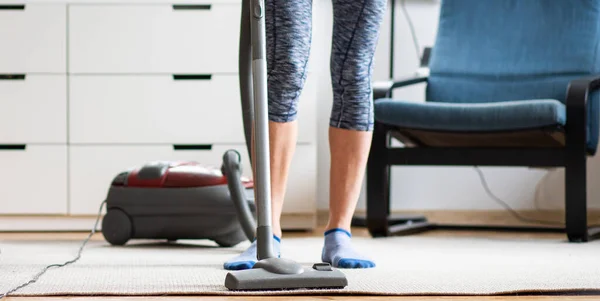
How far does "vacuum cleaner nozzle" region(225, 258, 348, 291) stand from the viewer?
4.16ft

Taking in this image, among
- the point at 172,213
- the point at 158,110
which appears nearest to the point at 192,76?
the point at 158,110

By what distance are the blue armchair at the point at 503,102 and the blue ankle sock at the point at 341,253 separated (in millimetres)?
844

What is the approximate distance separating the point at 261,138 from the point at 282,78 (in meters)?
0.28

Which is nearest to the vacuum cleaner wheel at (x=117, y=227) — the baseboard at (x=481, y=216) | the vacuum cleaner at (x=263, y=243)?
the vacuum cleaner at (x=263, y=243)

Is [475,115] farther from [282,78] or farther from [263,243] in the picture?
[263,243]

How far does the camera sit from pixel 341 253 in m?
1.60

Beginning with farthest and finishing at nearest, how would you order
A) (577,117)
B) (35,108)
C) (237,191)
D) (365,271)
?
→ (35,108) < (577,117) < (237,191) < (365,271)

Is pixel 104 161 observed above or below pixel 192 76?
below

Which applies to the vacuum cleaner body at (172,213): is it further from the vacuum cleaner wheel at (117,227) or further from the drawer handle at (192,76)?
the drawer handle at (192,76)

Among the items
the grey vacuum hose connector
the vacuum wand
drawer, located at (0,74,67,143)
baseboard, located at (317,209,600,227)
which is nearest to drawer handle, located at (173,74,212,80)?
drawer, located at (0,74,67,143)

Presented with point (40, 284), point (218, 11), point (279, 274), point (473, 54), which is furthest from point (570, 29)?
point (40, 284)

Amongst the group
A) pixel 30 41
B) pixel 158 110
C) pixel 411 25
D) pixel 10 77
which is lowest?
pixel 158 110

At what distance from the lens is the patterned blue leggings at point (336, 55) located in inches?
61.0

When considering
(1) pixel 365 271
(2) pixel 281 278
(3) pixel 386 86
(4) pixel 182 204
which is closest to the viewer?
(2) pixel 281 278
